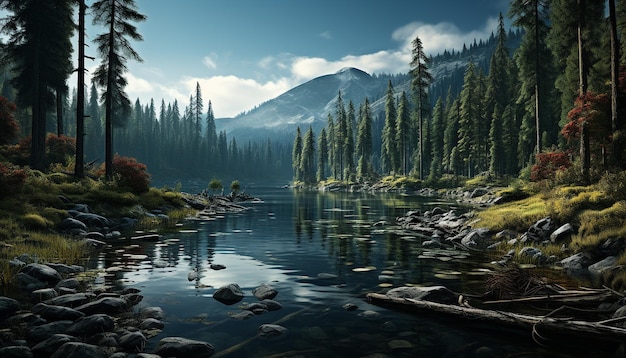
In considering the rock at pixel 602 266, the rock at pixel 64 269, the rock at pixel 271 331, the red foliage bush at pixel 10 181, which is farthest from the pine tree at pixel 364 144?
the rock at pixel 271 331

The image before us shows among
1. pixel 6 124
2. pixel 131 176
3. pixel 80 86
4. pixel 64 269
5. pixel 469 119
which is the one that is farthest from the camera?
pixel 469 119

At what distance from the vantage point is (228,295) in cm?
909

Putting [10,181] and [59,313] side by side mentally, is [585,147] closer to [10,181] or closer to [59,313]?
[59,313]

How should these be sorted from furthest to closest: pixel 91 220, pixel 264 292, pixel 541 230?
pixel 91 220, pixel 541 230, pixel 264 292

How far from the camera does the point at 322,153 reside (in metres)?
107

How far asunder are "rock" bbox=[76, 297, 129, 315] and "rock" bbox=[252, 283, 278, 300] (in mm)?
2805

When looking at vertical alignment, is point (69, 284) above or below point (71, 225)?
below

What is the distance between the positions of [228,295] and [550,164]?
23.5m

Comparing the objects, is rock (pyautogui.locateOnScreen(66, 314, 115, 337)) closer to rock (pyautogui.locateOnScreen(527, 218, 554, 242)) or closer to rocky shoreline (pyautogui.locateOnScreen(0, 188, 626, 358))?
rocky shoreline (pyautogui.locateOnScreen(0, 188, 626, 358))

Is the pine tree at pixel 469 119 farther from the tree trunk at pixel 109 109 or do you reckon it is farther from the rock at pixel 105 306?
the rock at pixel 105 306

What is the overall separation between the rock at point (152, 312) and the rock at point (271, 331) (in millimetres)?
2107

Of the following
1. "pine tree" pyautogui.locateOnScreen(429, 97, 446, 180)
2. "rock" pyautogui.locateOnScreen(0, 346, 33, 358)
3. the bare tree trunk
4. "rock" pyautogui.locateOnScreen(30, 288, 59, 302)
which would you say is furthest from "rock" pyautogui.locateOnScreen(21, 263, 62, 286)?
"pine tree" pyautogui.locateOnScreen(429, 97, 446, 180)

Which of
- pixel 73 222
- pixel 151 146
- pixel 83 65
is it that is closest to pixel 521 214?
pixel 73 222

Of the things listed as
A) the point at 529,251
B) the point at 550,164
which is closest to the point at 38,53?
the point at 529,251
